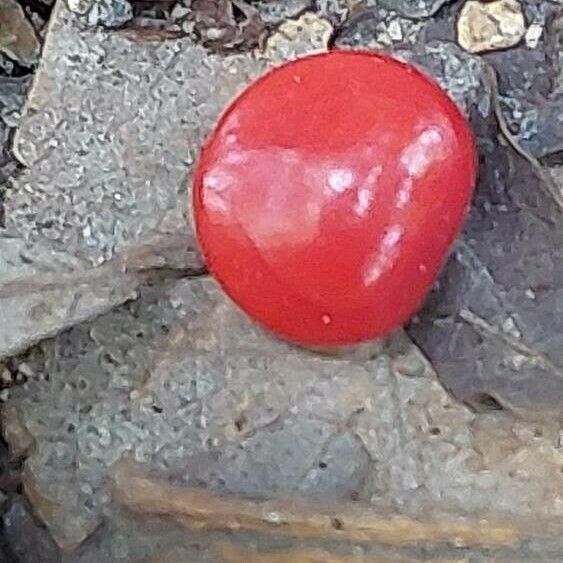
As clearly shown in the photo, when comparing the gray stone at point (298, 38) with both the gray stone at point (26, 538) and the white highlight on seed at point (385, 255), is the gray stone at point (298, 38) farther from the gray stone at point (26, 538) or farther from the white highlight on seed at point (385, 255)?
the gray stone at point (26, 538)

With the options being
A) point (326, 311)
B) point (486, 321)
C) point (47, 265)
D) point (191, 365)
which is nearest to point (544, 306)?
point (486, 321)

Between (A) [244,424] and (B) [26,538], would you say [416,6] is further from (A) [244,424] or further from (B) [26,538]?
(B) [26,538]

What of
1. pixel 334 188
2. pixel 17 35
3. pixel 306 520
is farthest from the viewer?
pixel 17 35

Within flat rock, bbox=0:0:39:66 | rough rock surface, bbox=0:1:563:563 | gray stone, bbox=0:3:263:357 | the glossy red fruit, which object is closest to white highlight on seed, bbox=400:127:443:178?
the glossy red fruit

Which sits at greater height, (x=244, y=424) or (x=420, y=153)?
(x=420, y=153)

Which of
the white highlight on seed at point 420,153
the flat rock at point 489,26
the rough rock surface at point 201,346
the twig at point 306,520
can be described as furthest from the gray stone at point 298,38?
the twig at point 306,520

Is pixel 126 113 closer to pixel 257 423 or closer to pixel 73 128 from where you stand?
pixel 73 128

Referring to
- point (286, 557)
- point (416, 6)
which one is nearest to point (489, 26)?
point (416, 6)
